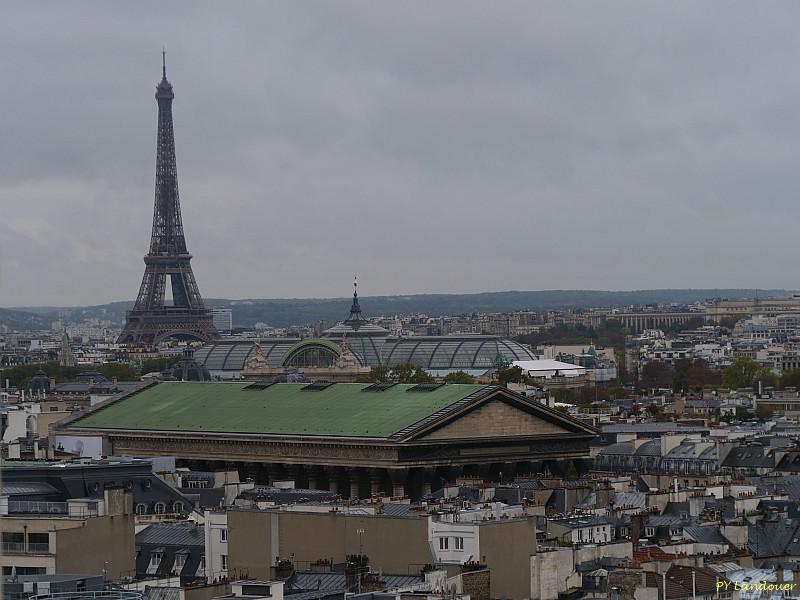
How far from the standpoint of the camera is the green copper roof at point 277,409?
327 feet

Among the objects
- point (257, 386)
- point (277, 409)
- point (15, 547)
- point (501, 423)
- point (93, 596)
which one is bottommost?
point (15, 547)

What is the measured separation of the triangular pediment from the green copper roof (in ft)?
3.17

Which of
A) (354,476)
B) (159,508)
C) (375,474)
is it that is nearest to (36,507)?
(159,508)

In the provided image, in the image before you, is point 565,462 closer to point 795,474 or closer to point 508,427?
point 508,427

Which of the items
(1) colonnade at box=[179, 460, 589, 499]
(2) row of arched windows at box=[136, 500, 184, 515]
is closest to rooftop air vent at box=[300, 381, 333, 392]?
(1) colonnade at box=[179, 460, 589, 499]

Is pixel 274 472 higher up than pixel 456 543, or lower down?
lower down

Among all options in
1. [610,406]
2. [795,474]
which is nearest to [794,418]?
[610,406]

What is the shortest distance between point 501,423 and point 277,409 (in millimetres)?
10748

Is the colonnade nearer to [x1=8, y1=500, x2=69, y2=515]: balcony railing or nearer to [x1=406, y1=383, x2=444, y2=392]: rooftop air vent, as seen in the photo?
[x1=406, y1=383, x2=444, y2=392]: rooftop air vent

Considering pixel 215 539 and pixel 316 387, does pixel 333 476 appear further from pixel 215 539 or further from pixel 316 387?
pixel 215 539

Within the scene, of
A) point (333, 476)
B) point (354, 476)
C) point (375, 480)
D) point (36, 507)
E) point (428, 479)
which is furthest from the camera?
point (333, 476)

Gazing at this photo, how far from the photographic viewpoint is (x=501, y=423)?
99.9 meters

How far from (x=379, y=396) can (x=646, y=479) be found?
73.7ft

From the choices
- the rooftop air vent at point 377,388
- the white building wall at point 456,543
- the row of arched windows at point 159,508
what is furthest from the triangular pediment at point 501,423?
the white building wall at point 456,543
